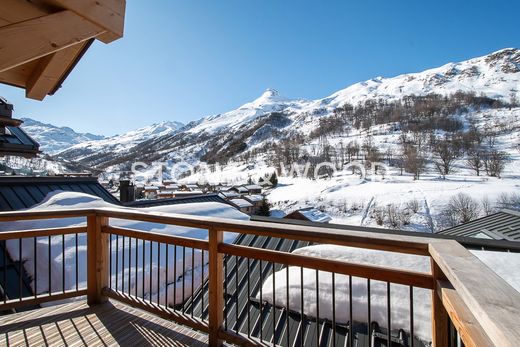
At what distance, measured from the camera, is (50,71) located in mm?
2080

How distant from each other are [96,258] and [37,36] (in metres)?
2.25

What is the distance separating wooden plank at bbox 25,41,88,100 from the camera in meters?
1.94

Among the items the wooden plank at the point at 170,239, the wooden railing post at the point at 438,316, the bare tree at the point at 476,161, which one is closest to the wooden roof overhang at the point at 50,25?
the wooden plank at the point at 170,239

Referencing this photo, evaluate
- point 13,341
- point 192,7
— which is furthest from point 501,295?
point 192,7

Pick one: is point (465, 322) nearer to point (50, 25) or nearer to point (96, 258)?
point (50, 25)

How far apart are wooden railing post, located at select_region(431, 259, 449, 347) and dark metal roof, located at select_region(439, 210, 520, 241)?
24.6ft

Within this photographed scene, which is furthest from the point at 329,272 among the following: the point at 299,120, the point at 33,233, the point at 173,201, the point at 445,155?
the point at 299,120

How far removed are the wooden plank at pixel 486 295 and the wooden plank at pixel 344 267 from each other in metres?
0.29

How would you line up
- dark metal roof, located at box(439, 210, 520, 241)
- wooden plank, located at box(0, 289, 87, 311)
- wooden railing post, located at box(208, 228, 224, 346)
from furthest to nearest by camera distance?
dark metal roof, located at box(439, 210, 520, 241)
wooden plank, located at box(0, 289, 87, 311)
wooden railing post, located at box(208, 228, 224, 346)

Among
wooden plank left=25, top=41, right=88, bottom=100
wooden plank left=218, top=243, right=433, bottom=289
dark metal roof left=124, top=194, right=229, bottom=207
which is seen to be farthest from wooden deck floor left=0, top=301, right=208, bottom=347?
dark metal roof left=124, top=194, right=229, bottom=207

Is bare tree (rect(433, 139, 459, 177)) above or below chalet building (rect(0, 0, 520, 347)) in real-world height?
above

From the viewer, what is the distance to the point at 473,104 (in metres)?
92.9

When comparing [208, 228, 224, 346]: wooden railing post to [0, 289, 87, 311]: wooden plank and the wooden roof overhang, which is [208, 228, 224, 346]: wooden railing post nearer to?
the wooden roof overhang

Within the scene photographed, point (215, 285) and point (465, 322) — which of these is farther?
point (215, 285)
